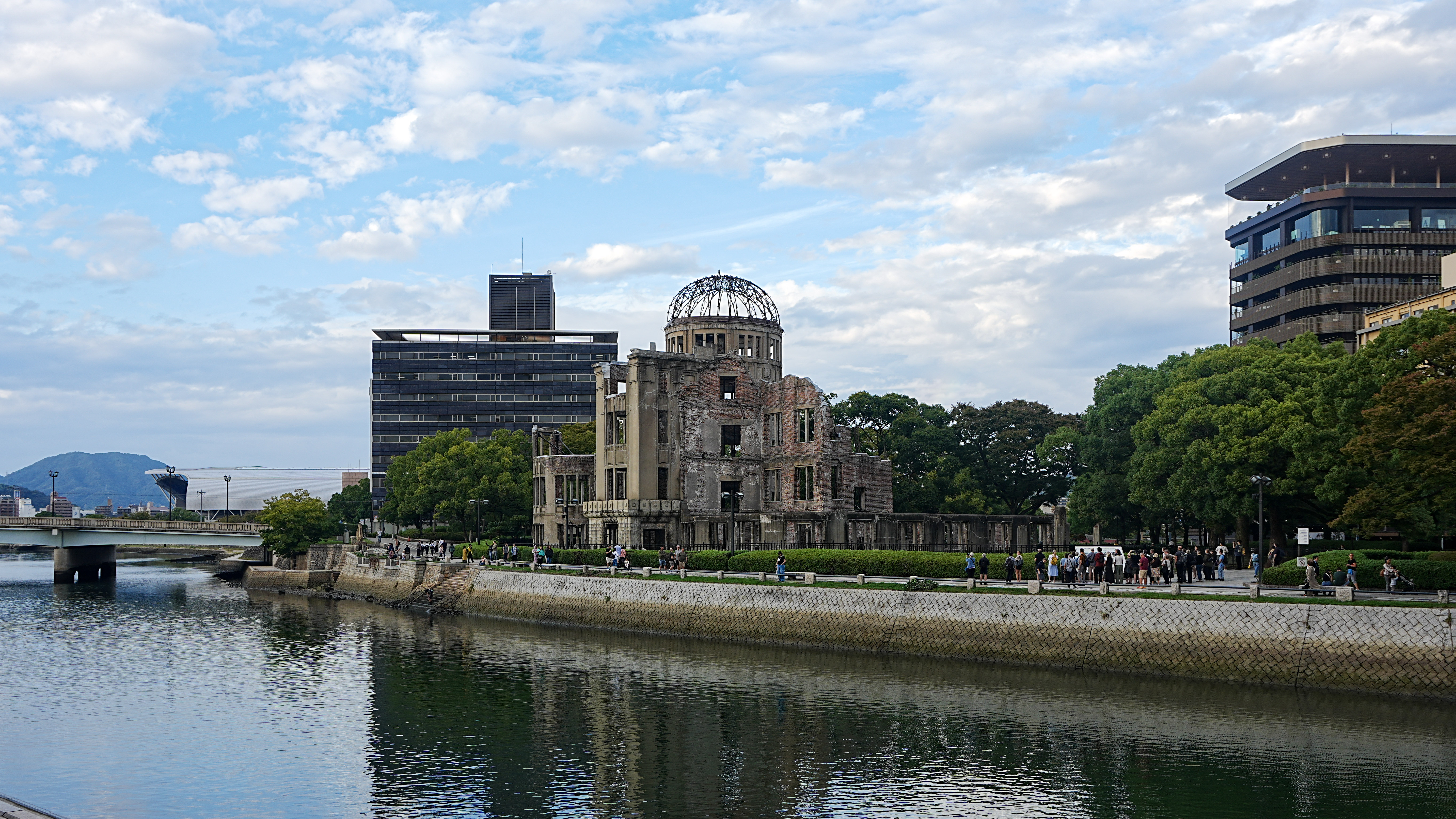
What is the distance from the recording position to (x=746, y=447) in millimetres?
91875

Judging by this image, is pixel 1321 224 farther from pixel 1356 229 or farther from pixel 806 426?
pixel 806 426

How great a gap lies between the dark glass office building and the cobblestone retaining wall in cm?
8442

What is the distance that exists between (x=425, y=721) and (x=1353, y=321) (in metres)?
109

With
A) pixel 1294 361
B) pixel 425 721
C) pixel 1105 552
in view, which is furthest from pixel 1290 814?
pixel 1294 361

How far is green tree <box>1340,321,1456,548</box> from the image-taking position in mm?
47438

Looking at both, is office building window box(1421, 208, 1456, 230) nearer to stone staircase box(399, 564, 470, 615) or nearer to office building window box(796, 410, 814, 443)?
office building window box(796, 410, 814, 443)

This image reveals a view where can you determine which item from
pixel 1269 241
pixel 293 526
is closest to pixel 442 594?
pixel 293 526

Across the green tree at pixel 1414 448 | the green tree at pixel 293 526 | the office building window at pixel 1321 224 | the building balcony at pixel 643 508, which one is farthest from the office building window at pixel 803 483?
the office building window at pixel 1321 224

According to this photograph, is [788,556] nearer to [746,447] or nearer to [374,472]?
[746,447]

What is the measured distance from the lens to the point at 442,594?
272ft

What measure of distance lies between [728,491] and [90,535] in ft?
231

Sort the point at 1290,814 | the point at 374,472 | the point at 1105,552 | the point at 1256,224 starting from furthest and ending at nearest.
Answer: the point at 374,472 < the point at 1256,224 < the point at 1105,552 < the point at 1290,814

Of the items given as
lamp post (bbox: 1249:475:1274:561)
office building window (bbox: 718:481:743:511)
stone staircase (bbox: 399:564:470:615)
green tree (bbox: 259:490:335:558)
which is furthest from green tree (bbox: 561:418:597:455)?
lamp post (bbox: 1249:475:1274:561)

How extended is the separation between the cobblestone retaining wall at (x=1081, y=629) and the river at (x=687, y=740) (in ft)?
2.90
